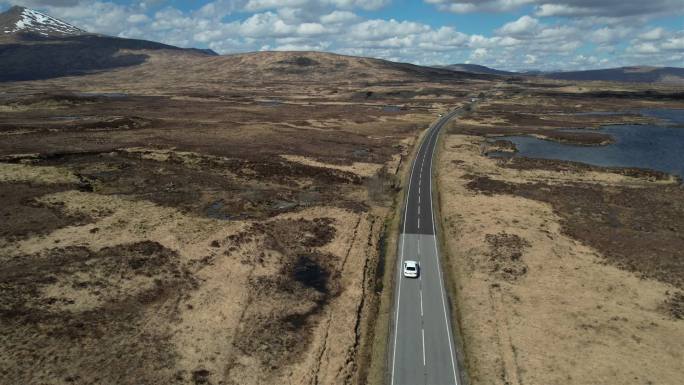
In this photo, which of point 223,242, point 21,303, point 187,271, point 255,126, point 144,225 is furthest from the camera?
point 255,126

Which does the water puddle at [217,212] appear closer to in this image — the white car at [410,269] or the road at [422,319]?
the road at [422,319]

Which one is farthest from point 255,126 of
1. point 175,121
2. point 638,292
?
point 638,292

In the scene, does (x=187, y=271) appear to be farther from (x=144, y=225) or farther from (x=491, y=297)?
(x=491, y=297)

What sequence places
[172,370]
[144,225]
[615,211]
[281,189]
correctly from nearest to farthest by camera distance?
[172,370], [144,225], [615,211], [281,189]

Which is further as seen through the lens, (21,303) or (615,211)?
(615,211)

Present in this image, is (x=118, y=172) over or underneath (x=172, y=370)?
over

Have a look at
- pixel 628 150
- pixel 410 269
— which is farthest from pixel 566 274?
pixel 628 150

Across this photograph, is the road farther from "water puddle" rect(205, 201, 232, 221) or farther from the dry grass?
"water puddle" rect(205, 201, 232, 221)

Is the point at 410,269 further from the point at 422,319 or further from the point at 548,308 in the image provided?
the point at 548,308
